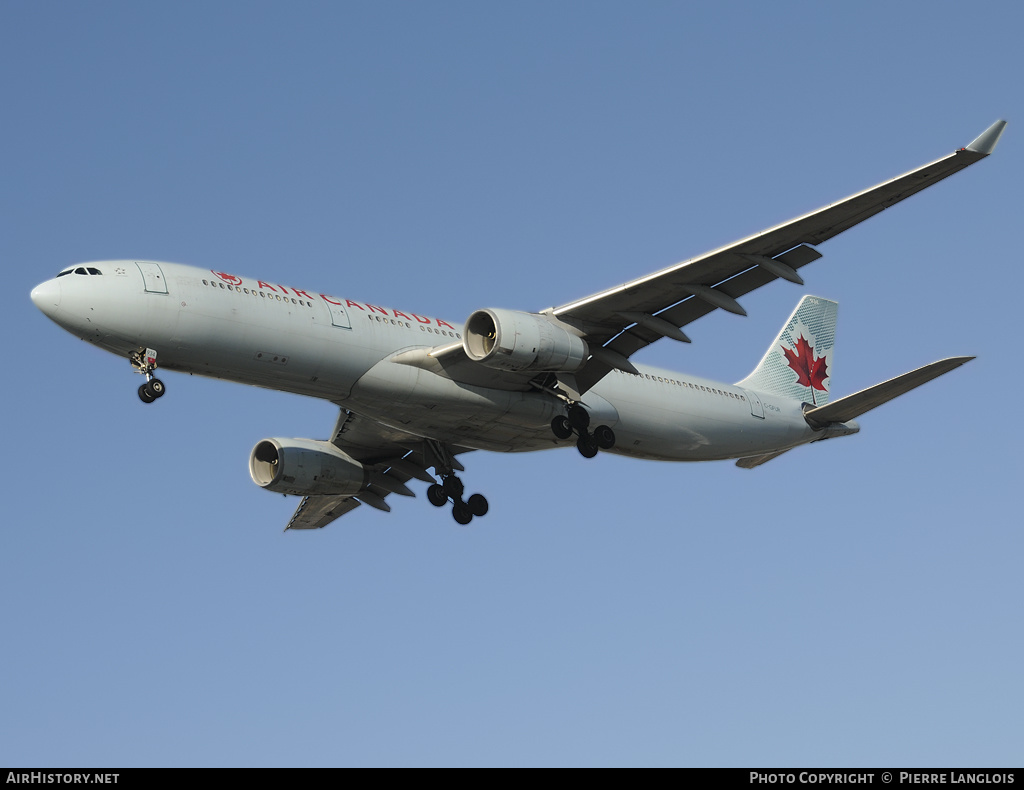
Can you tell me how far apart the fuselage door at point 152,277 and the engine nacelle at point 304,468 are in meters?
9.39

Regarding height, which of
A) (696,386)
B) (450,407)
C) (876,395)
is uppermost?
(696,386)

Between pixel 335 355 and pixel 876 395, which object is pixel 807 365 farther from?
pixel 335 355

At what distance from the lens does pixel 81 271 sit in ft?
93.6

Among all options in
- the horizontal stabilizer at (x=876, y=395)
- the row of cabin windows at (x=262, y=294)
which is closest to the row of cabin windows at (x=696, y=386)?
the horizontal stabilizer at (x=876, y=395)

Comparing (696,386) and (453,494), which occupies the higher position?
(696,386)

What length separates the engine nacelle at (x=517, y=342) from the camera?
3033 centimetres

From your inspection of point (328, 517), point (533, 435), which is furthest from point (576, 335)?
point (328, 517)

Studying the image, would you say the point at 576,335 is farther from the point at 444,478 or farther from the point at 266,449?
the point at 266,449

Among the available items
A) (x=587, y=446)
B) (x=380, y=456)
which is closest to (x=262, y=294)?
(x=587, y=446)

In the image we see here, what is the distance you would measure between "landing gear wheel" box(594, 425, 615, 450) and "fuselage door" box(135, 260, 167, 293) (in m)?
12.0

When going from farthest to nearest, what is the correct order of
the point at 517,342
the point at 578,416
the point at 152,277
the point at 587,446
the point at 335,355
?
the point at 587,446, the point at 578,416, the point at 517,342, the point at 335,355, the point at 152,277

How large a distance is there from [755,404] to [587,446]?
314 inches

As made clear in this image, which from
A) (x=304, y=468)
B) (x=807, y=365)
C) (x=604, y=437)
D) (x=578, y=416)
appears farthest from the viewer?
(x=807, y=365)

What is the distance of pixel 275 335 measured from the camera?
29.5 meters
